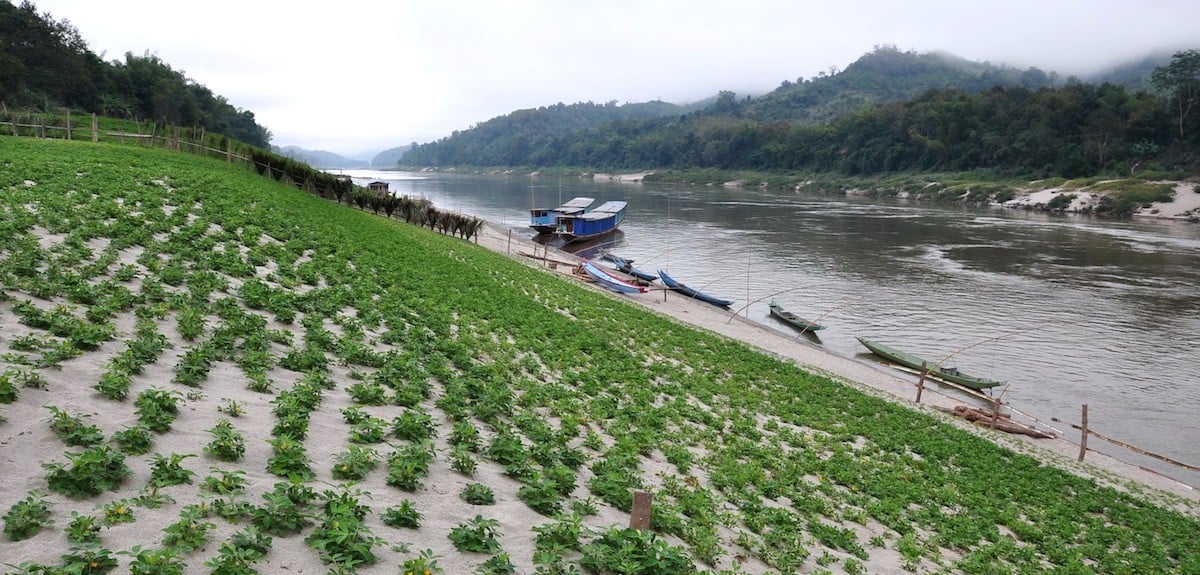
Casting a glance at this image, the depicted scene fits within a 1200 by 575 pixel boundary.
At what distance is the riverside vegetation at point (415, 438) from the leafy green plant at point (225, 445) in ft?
0.09

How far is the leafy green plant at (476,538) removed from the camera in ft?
19.5

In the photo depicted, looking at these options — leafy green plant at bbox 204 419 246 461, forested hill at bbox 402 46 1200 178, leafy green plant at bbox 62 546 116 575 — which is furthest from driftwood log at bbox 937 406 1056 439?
forested hill at bbox 402 46 1200 178

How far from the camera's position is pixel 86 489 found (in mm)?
5441

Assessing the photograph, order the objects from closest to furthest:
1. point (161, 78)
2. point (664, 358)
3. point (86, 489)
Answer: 1. point (86, 489)
2. point (664, 358)
3. point (161, 78)

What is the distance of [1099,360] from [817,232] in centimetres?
3828

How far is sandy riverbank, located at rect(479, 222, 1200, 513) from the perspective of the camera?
15766 mm

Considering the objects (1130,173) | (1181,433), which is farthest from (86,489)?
(1130,173)

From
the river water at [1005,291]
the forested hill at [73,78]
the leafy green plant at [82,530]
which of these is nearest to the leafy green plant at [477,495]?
the leafy green plant at [82,530]

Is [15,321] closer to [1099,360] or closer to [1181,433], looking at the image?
[1181,433]

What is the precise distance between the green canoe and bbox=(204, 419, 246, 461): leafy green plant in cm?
2080

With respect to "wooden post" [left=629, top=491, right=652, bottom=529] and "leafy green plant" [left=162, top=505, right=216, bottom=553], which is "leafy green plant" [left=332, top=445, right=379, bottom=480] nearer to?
"leafy green plant" [left=162, top=505, right=216, bottom=553]

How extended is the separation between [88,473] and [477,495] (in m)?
3.44

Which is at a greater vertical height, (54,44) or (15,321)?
(54,44)

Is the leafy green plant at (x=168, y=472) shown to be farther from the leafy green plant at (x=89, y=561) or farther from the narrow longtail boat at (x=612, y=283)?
the narrow longtail boat at (x=612, y=283)
